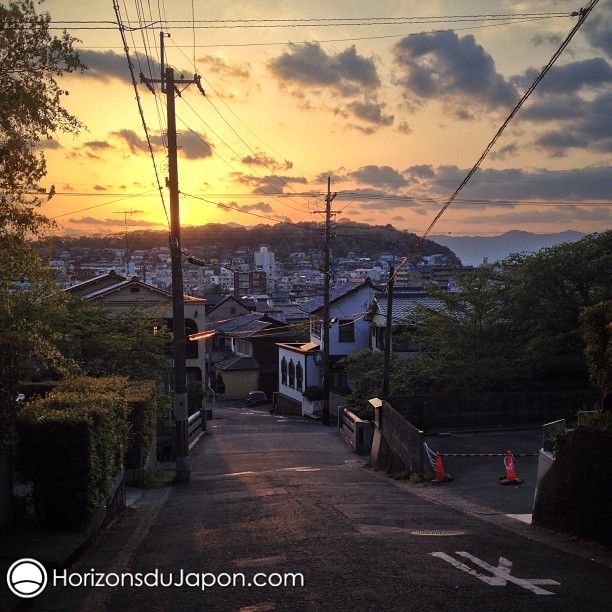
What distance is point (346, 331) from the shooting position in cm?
5438

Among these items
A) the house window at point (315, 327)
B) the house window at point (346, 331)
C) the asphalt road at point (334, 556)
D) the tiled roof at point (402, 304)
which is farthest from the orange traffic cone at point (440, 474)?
the house window at point (315, 327)

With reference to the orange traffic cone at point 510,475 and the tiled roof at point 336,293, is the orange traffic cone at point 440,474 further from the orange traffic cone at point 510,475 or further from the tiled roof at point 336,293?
the tiled roof at point 336,293

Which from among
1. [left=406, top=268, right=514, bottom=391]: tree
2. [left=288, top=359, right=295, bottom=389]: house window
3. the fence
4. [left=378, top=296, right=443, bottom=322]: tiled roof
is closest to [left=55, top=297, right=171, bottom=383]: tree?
the fence

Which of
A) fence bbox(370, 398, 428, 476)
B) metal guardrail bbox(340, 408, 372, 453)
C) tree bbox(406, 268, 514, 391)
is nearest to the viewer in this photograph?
fence bbox(370, 398, 428, 476)

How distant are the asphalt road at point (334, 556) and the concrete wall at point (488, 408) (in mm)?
11989

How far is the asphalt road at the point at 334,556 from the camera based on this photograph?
24.6ft

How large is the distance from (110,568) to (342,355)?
45.1 m

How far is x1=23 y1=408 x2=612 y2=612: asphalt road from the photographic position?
24.6ft

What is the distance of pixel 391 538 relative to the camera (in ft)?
34.9

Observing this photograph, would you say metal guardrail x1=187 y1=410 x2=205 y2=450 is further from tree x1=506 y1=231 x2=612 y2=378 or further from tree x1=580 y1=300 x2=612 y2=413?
tree x1=580 y1=300 x2=612 y2=413

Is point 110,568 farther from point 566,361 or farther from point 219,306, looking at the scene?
point 219,306

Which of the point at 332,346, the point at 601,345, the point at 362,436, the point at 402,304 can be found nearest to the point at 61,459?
the point at 601,345

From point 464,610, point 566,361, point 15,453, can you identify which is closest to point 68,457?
point 15,453

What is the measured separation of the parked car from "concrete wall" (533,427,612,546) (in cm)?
5290
